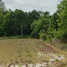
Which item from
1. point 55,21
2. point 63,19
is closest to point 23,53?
point 63,19

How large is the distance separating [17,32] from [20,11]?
7231 mm

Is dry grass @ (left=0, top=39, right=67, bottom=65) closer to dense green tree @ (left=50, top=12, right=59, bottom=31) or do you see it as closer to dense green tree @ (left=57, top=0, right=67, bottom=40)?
dense green tree @ (left=57, top=0, right=67, bottom=40)

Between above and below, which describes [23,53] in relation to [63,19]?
below

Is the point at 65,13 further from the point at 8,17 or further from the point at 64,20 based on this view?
the point at 8,17

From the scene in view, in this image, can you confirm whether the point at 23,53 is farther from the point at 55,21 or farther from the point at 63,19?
the point at 55,21

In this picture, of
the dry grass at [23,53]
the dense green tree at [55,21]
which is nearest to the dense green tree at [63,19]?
the dense green tree at [55,21]

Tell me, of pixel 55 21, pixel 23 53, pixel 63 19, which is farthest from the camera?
pixel 55 21

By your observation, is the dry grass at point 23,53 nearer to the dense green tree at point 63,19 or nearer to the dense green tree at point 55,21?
the dense green tree at point 63,19

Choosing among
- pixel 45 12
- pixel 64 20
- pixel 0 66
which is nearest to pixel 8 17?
pixel 45 12

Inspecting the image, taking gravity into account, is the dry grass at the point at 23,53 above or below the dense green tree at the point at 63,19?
below

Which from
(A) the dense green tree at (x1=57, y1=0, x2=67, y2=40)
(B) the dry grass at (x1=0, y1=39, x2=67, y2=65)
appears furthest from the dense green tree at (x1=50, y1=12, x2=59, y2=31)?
(B) the dry grass at (x1=0, y1=39, x2=67, y2=65)

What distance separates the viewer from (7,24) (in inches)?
1289

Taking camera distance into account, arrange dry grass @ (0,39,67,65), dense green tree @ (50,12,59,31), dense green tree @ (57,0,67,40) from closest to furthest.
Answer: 1. dry grass @ (0,39,67,65)
2. dense green tree @ (57,0,67,40)
3. dense green tree @ (50,12,59,31)

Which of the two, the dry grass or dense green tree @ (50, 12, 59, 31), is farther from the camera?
dense green tree @ (50, 12, 59, 31)
